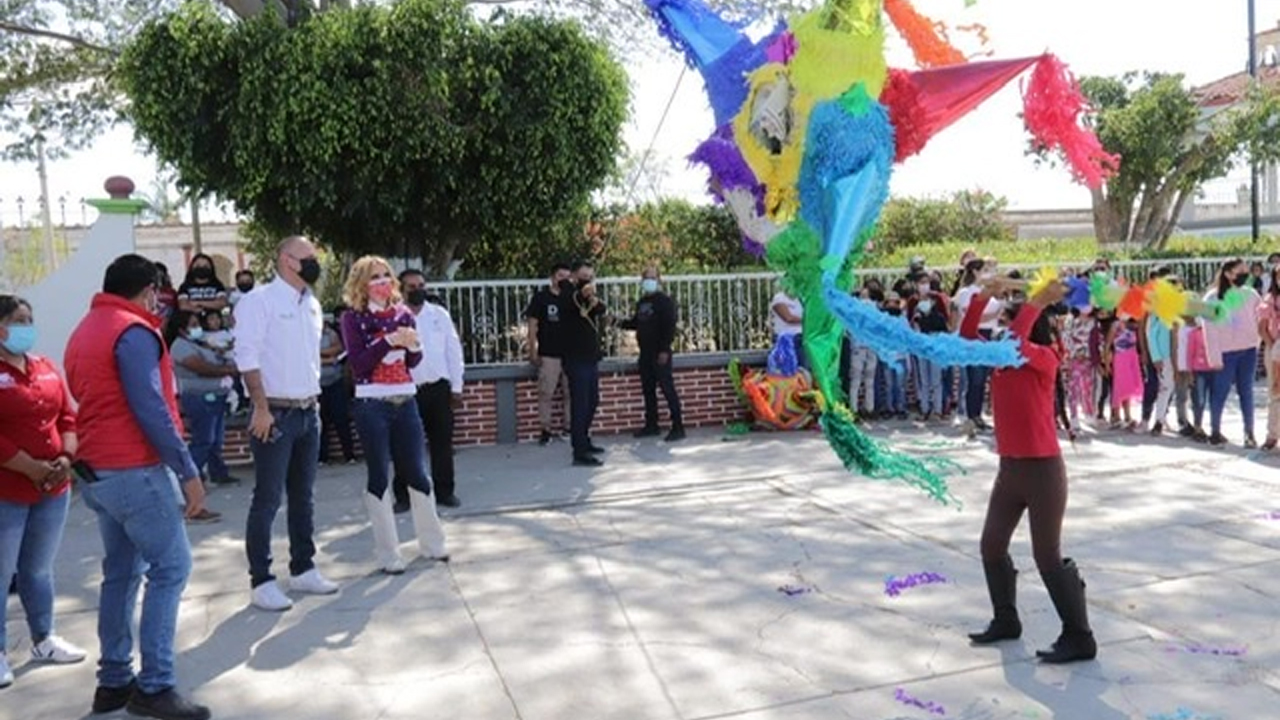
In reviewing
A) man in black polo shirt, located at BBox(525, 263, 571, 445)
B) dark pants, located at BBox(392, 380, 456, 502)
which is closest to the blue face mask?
dark pants, located at BBox(392, 380, 456, 502)

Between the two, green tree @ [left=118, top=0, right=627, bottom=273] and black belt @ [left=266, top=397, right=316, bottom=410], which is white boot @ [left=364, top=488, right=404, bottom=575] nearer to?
black belt @ [left=266, top=397, right=316, bottom=410]

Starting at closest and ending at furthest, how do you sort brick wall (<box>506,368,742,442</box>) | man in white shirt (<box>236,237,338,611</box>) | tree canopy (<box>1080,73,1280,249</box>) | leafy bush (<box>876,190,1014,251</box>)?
man in white shirt (<box>236,237,338,611</box>) → brick wall (<box>506,368,742,442</box>) → tree canopy (<box>1080,73,1280,249</box>) → leafy bush (<box>876,190,1014,251</box>)

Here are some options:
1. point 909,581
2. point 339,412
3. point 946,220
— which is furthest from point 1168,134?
point 909,581

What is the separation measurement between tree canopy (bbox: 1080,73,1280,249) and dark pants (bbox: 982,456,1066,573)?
1509 cm

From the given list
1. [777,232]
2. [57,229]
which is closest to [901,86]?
[777,232]

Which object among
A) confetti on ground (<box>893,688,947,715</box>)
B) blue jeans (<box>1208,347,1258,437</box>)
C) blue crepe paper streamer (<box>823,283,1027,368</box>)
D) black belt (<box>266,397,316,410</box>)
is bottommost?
confetti on ground (<box>893,688,947,715</box>)

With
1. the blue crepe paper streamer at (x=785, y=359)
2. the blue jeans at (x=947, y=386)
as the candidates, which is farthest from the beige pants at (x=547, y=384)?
the blue jeans at (x=947, y=386)

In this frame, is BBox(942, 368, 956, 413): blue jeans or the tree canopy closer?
BBox(942, 368, 956, 413): blue jeans

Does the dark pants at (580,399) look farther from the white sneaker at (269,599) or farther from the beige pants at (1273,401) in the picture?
the beige pants at (1273,401)

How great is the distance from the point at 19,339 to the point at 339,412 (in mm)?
5182

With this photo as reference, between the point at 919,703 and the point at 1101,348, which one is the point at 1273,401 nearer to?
the point at 1101,348

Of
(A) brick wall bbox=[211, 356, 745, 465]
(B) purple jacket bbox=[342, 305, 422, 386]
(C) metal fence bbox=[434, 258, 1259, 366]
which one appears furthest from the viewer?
(C) metal fence bbox=[434, 258, 1259, 366]

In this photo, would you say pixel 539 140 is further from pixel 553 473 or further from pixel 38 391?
pixel 38 391

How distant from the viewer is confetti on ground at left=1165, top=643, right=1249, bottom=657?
4316mm
